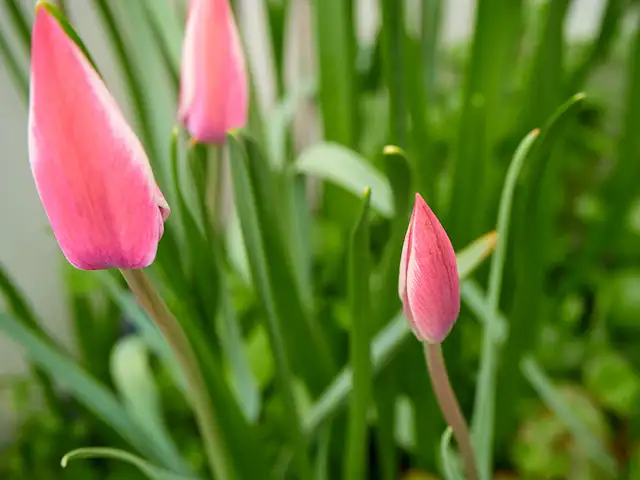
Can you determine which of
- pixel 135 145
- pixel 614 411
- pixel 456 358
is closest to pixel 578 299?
pixel 614 411

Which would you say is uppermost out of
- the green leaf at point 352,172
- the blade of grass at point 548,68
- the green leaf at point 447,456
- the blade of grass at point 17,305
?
the blade of grass at point 548,68

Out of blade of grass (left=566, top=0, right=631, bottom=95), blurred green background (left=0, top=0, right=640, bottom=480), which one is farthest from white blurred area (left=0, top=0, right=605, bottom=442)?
blade of grass (left=566, top=0, right=631, bottom=95)

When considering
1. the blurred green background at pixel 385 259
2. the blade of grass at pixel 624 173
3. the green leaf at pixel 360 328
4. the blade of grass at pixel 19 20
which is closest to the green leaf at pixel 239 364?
the blurred green background at pixel 385 259

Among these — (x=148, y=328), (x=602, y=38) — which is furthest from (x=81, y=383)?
(x=602, y=38)

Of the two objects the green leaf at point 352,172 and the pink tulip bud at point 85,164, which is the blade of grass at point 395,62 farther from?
the pink tulip bud at point 85,164

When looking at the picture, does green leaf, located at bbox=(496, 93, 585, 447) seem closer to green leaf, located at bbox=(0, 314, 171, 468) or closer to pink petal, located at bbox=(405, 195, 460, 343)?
pink petal, located at bbox=(405, 195, 460, 343)

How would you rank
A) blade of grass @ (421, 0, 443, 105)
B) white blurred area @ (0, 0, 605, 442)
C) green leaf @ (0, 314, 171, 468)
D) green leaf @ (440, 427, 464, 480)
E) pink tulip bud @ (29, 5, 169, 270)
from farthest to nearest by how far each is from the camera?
white blurred area @ (0, 0, 605, 442) → blade of grass @ (421, 0, 443, 105) → green leaf @ (0, 314, 171, 468) → green leaf @ (440, 427, 464, 480) → pink tulip bud @ (29, 5, 169, 270)

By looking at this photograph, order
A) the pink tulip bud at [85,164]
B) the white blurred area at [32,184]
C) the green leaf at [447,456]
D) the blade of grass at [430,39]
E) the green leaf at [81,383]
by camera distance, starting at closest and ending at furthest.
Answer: the pink tulip bud at [85,164], the green leaf at [447,456], the green leaf at [81,383], the blade of grass at [430,39], the white blurred area at [32,184]
